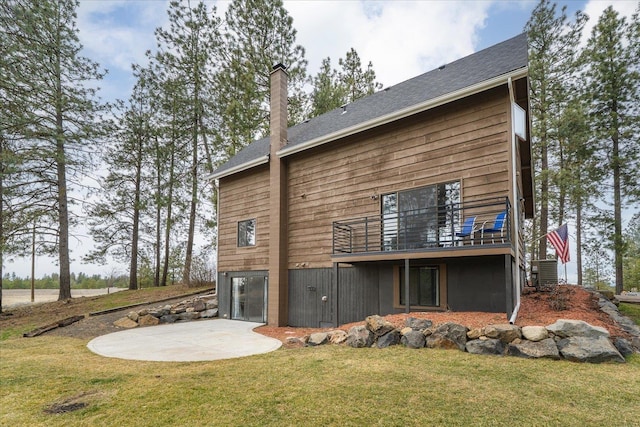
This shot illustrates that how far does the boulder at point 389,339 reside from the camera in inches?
240

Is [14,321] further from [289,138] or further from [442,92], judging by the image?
[442,92]

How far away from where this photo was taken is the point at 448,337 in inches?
224

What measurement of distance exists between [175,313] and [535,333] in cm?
1060

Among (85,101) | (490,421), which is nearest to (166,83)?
(85,101)

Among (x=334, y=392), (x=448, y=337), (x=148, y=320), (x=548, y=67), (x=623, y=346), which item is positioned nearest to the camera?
(x=334, y=392)

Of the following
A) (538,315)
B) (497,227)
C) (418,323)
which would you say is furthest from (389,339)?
(497,227)

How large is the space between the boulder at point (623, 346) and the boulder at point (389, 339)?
3.18m

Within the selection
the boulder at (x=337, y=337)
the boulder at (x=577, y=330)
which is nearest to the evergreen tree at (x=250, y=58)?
the boulder at (x=337, y=337)

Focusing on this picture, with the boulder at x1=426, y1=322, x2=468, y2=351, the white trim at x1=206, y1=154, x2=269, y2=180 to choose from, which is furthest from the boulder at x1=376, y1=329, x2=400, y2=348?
the white trim at x1=206, y1=154, x2=269, y2=180

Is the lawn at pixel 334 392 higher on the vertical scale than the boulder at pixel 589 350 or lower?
lower

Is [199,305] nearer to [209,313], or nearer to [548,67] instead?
[209,313]

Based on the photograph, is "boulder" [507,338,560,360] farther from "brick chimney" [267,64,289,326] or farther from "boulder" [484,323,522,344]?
"brick chimney" [267,64,289,326]

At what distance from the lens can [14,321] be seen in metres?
12.0

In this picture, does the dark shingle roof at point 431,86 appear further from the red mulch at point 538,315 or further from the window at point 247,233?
the red mulch at point 538,315
